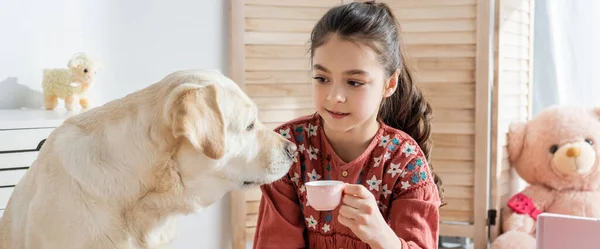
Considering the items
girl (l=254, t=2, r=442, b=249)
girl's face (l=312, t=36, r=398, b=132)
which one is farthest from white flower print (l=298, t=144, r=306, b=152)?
girl's face (l=312, t=36, r=398, b=132)

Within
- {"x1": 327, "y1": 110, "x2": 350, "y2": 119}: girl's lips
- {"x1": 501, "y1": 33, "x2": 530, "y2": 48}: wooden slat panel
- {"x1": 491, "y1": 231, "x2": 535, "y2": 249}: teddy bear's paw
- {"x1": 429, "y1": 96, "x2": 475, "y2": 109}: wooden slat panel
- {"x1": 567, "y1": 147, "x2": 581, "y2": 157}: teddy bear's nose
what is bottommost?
{"x1": 491, "y1": 231, "x2": 535, "y2": 249}: teddy bear's paw

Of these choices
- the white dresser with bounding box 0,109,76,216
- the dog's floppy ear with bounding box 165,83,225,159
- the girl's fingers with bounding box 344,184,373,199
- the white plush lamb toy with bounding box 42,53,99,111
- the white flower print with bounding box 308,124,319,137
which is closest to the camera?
the dog's floppy ear with bounding box 165,83,225,159

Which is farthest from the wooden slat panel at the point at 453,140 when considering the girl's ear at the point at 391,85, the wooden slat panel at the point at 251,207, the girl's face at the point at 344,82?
the girl's face at the point at 344,82

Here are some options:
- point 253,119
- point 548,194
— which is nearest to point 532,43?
point 548,194

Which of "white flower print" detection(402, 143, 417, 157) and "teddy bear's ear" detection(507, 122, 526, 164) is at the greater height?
"white flower print" detection(402, 143, 417, 157)

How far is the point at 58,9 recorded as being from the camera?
257cm

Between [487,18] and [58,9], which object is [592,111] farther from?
[58,9]

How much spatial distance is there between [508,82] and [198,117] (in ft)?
6.87

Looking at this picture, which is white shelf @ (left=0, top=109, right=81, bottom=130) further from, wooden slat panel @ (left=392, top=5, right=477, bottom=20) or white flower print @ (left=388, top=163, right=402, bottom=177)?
wooden slat panel @ (left=392, top=5, right=477, bottom=20)

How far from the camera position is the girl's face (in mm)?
1631

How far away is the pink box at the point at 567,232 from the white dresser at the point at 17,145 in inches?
56.1

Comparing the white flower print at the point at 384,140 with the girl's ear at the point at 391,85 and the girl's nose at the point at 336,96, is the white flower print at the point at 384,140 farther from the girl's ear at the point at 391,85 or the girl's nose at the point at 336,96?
the girl's nose at the point at 336,96

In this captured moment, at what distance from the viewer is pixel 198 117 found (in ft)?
4.24

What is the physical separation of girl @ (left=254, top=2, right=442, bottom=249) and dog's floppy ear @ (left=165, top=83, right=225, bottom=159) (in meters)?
0.37
